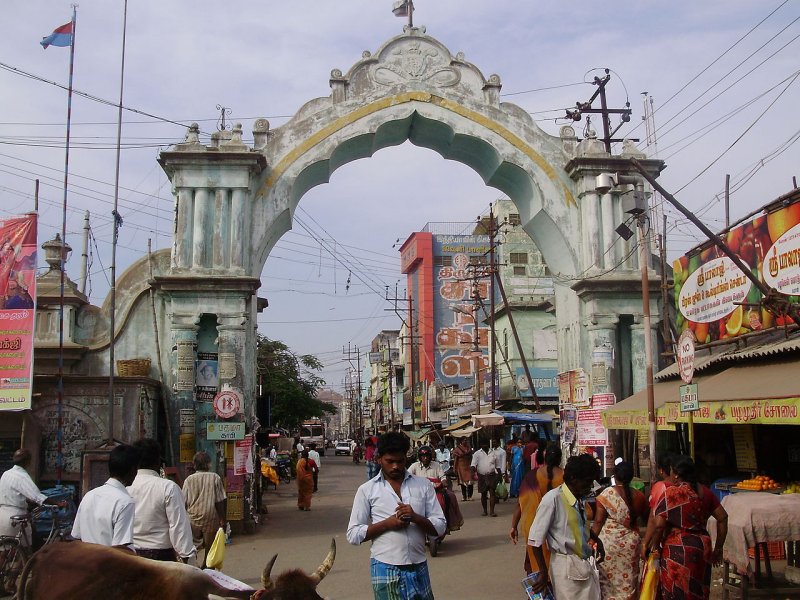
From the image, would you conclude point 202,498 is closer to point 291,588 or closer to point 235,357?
point 235,357

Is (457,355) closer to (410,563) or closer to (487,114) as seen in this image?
(487,114)

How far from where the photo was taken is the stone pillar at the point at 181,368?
53.4ft

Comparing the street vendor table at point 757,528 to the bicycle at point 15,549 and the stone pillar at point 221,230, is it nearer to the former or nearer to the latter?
the bicycle at point 15,549

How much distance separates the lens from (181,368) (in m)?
16.5

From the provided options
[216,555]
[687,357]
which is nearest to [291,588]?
[216,555]

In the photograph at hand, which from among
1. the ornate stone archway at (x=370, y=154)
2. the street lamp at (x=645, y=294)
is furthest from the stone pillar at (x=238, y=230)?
the street lamp at (x=645, y=294)

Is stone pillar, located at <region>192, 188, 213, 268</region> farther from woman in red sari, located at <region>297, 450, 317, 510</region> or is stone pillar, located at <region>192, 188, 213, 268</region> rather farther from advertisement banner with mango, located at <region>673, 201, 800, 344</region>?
advertisement banner with mango, located at <region>673, 201, 800, 344</region>

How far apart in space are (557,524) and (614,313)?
11.7 meters

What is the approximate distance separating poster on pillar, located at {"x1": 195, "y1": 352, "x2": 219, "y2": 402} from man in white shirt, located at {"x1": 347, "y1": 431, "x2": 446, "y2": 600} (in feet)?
37.8

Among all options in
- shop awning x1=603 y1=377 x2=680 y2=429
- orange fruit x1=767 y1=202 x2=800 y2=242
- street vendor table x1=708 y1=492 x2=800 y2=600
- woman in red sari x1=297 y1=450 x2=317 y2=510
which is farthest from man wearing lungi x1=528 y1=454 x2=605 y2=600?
woman in red sari x1=297 y1=450 x2=317 y2=510

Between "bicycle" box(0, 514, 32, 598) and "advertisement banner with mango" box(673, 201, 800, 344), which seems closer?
"bicycle" box(0, 514, 32, 598)

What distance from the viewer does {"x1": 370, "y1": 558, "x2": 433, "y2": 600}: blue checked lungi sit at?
17.6 ft

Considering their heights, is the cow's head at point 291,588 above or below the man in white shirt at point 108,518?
below

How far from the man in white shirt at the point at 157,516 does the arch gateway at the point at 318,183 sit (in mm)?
9882
